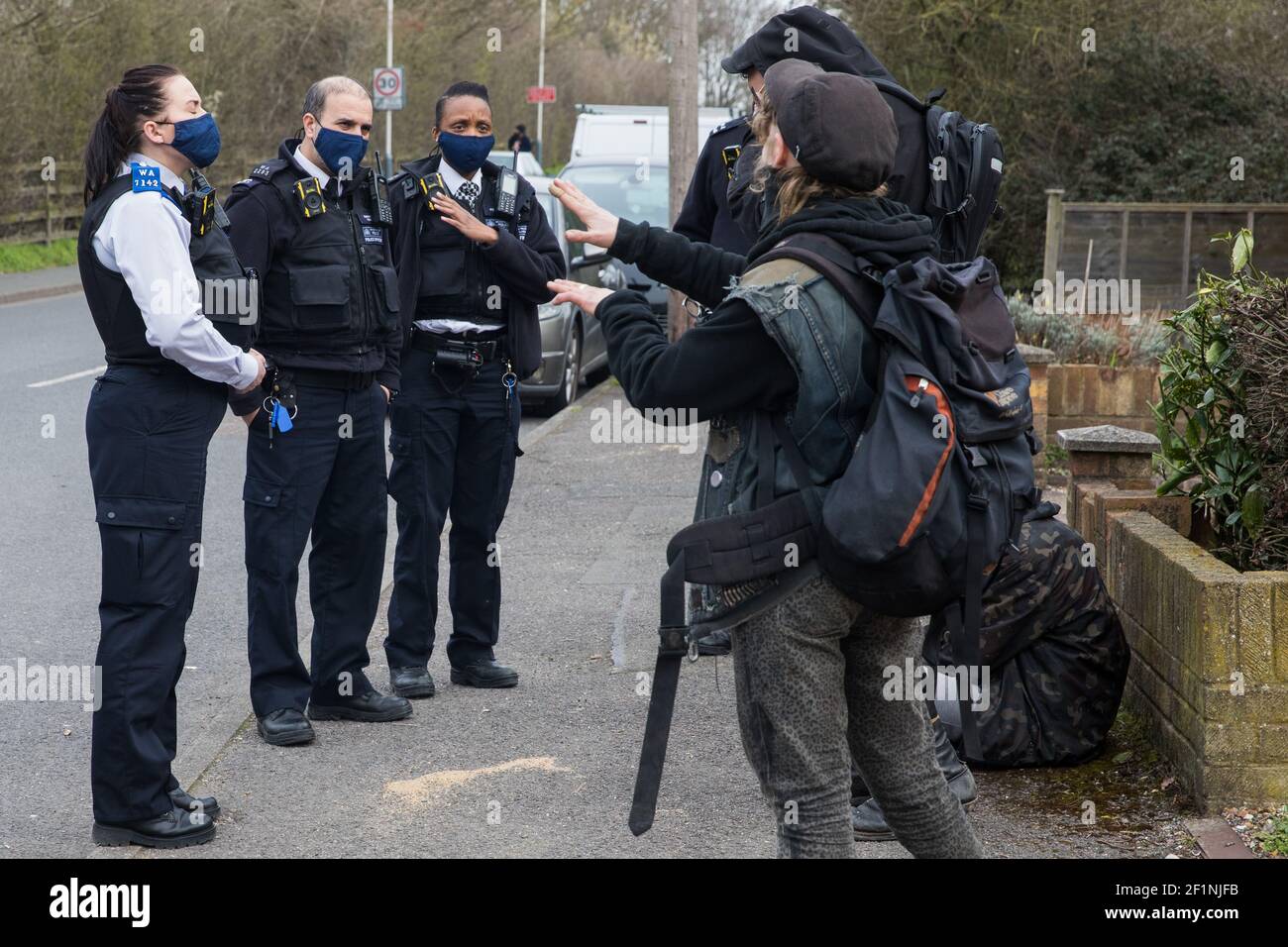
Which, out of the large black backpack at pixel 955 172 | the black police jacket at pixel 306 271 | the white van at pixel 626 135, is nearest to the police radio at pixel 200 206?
the black police jacket at pixel 306 271

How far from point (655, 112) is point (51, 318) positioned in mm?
8455

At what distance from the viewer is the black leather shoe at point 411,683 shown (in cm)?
567

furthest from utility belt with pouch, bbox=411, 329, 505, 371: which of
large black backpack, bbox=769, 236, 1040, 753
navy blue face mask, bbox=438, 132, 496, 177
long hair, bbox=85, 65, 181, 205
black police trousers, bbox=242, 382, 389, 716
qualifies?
large black backpack, bbox=769, 236, 1040, 753

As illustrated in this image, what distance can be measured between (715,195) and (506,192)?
850 millimetres

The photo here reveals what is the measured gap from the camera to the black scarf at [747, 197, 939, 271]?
313cm

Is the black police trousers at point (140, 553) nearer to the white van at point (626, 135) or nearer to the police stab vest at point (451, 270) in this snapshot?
the police stab vest at point (451, 270)

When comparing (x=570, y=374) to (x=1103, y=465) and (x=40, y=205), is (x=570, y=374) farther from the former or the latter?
(x=40, y=205)

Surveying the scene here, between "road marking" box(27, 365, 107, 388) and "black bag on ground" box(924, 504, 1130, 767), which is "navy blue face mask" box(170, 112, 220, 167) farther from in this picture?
"road marking" box(27, 365, 107, 388)

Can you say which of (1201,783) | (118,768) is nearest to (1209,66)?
(1201,783)

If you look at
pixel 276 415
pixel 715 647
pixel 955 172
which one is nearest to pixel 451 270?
pixel 276 415

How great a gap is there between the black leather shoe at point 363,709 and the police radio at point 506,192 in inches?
72.0

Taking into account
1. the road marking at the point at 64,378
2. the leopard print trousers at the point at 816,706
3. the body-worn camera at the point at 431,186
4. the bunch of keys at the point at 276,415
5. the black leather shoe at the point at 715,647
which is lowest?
the black leather shoe at the point at 715,647

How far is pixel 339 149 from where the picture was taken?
5.21m

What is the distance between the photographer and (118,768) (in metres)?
4.25
